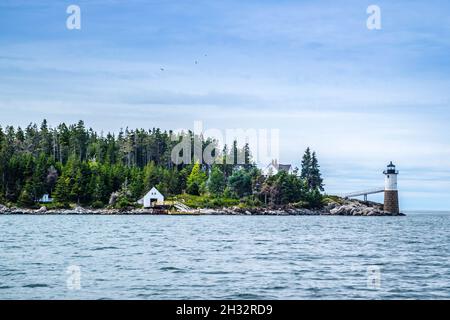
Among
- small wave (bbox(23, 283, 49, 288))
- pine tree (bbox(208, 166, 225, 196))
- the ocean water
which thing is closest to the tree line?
pine tree (bbox(208, 166, 225, 196))

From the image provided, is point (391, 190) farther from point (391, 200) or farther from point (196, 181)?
point (196, 181)

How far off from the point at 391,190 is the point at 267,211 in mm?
29120

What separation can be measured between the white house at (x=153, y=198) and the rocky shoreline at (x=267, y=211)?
3.18 m

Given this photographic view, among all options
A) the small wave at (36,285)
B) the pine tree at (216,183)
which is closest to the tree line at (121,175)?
the pine tree at (216,183)

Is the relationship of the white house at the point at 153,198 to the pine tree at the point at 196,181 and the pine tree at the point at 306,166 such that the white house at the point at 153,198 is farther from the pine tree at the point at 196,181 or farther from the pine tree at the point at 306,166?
the pine tree at the point at 306,166

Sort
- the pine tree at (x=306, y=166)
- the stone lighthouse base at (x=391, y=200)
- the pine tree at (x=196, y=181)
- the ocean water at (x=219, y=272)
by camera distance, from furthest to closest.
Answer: the pine tree at (x=306, y=166)
the pine tree at (x=196, y=181)
the stone lighthouse base at (x=391, y=200)
the ocean water at (x=219, y=272)

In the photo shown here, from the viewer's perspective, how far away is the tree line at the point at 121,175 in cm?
15400

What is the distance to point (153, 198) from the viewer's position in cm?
15150

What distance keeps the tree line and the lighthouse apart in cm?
1982

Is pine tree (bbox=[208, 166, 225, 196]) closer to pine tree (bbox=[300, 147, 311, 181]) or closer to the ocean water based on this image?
pine tree (bbox=[300, 147, 311, 181])

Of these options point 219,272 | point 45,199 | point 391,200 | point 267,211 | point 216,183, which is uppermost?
point 216,183

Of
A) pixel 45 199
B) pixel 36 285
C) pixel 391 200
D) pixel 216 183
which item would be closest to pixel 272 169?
pixel 216 183
